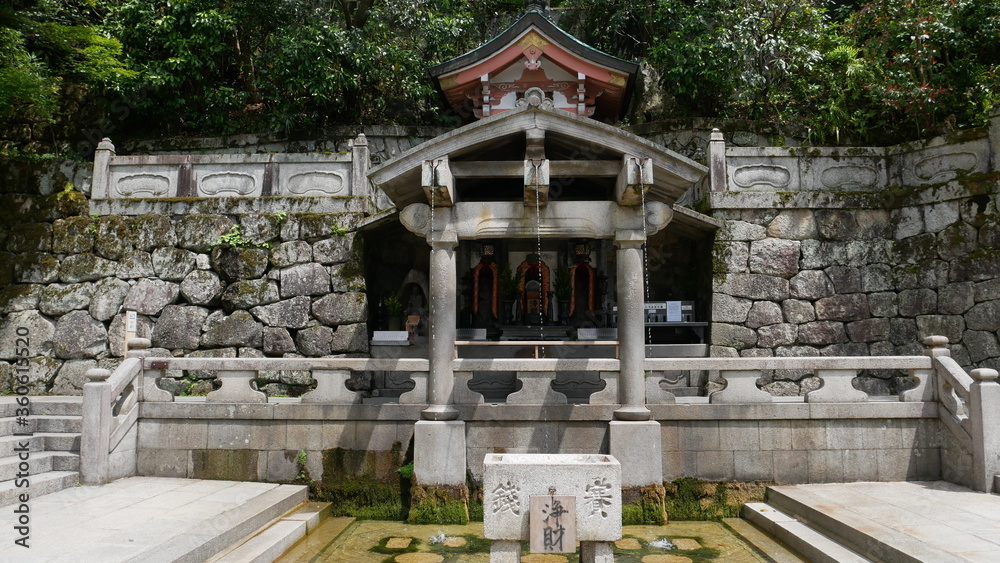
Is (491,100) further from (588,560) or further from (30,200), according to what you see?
(588,560)

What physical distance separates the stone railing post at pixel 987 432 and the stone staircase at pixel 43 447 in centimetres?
1151

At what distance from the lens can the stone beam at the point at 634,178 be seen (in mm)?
7652

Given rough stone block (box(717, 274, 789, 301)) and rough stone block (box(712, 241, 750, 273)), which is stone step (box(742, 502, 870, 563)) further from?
rough stone block (box(712, 241, 750, 273))

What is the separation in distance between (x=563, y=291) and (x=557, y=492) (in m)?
8.08

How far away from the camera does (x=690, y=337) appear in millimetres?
12805

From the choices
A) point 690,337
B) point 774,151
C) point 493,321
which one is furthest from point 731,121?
point 493,321

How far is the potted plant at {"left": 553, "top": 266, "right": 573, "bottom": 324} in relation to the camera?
42.8 ft

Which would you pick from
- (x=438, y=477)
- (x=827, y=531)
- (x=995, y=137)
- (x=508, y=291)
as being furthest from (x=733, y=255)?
(x=438, y=477)

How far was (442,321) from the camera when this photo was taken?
8.11 m

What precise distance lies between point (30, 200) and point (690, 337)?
14.6 m

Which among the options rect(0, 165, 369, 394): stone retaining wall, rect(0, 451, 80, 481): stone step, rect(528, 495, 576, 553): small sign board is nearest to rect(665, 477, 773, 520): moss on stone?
rect(528, 495, 576, 553): small sign board

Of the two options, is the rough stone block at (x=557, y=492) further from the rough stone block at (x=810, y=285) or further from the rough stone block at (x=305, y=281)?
the rough stone block at (x=810, y=285)

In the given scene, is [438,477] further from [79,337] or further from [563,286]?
[79,337]

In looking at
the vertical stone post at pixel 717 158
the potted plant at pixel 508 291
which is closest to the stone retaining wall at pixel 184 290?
the potted plant at pixel 508 291
